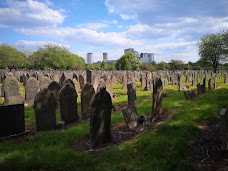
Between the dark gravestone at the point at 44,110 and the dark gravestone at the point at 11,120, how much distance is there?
1.83 feet

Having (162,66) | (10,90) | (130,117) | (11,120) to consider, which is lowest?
(130,117)

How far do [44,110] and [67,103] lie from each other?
1.60 meters

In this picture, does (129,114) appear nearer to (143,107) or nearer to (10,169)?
(143,107)

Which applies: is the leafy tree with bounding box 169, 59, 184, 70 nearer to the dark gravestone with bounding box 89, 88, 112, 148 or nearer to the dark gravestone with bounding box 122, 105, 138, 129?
the dark gravestone with bounding box 122, 105, 138, 129

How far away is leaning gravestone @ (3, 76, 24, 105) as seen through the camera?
13844mm

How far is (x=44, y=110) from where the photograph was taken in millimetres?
9094

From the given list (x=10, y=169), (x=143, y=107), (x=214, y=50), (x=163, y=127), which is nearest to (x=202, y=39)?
(x=214, y=50)

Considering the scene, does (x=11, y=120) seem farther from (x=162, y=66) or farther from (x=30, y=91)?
(x=162, y=66)

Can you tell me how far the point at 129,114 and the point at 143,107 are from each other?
3847mm

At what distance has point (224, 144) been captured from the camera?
21.0 feet

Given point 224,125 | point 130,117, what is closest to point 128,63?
point 130,117

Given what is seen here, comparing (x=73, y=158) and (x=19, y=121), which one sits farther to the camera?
(x=19, y=121)

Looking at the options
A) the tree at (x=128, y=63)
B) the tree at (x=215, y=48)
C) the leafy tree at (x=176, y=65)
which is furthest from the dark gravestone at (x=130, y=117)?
the tree at (x=128, y=63)

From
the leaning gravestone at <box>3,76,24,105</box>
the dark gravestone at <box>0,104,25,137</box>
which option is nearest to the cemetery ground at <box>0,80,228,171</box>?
the dark gravestone at <box>0,104,25,137</box>
